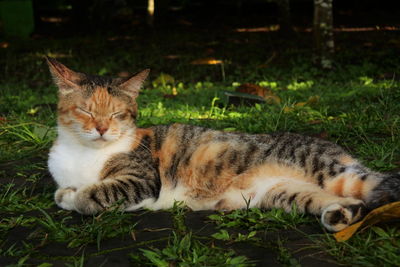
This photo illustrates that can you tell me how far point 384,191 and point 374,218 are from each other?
17.9 inches

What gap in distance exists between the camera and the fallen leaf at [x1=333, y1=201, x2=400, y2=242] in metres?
2.38

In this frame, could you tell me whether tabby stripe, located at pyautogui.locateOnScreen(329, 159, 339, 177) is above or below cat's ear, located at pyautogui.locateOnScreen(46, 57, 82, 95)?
below

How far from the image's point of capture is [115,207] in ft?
10.1

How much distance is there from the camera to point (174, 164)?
3.50 meters

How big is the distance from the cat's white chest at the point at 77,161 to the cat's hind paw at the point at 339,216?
1538 mm

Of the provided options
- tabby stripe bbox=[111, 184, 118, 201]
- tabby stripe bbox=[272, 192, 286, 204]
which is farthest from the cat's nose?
tabby stripe bbox=[272, 192, 286, 204]

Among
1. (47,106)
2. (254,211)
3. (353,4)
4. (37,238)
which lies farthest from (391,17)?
(37,238)

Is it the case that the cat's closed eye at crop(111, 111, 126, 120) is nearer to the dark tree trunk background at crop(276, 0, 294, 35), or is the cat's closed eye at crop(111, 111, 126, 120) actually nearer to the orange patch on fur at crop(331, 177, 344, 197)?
the orange patch on fur at crop(331, 177, 344, 197)

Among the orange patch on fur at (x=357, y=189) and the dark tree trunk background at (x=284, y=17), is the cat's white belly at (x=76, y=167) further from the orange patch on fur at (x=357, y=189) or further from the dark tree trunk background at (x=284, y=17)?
the dark tree trunk background at (x=284, y=17)

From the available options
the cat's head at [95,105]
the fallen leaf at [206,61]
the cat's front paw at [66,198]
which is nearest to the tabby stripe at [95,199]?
the cat's front paw at [66,198]

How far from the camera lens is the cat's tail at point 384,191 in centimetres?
277

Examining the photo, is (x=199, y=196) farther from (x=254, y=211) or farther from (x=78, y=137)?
(x=78, y=137)

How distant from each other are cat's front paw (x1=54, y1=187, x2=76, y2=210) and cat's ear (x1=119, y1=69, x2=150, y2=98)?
84 centimetres

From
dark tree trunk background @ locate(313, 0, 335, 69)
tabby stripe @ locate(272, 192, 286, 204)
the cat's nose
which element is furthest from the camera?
dark tree trunk background @ locate(313, 0, 335, 69)
